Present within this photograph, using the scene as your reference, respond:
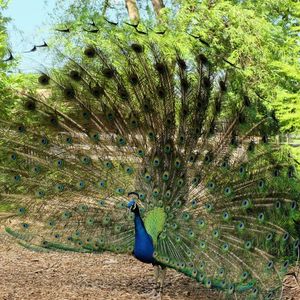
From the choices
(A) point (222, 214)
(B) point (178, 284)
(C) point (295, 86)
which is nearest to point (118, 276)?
(B) point (178, 284)

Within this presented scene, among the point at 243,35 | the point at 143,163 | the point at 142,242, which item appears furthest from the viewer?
the point at 243,35

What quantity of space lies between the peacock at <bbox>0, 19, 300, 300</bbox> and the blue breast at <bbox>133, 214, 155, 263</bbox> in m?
0.11

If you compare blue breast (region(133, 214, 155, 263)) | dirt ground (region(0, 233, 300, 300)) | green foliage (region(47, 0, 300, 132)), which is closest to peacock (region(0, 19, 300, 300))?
blue breast (region(133, 214, 155, 263))

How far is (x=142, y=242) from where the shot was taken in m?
6.33

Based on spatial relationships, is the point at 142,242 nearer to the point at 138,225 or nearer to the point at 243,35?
the point at 138,225

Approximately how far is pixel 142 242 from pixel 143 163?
2.86ft

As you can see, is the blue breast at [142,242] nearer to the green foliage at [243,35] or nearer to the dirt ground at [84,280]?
the dirt ground at [84,280]

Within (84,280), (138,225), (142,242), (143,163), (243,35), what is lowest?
(84,280)

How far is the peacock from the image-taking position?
6.61 metres

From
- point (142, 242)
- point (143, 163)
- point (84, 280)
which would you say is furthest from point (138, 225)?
point (84, 280)

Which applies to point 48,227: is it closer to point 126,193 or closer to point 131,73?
point 126,193

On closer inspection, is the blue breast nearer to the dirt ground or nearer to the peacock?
the peacock

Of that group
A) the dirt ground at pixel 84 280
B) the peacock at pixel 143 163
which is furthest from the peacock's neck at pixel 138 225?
the dirt ground at pixel 84 280

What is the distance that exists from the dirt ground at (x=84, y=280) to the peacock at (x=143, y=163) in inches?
18.4
